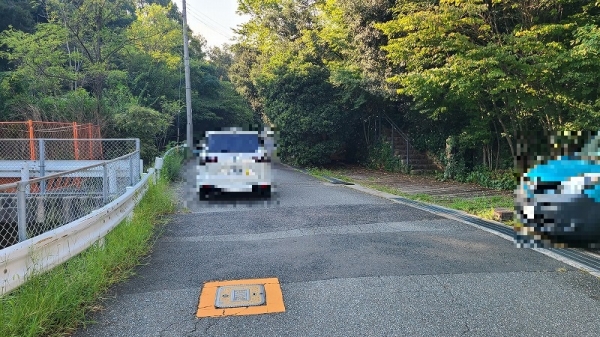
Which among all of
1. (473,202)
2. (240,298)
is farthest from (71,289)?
(473,202)

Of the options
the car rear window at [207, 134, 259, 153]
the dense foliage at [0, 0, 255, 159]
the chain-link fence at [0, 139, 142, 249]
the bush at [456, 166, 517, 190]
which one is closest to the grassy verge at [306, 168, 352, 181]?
the dense foliage at [0, 0, 255, 159]

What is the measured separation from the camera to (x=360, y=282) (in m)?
4.44

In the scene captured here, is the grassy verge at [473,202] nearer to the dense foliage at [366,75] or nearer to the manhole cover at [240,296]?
the dense foliage at [366,75]

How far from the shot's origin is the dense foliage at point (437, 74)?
973 centimetres

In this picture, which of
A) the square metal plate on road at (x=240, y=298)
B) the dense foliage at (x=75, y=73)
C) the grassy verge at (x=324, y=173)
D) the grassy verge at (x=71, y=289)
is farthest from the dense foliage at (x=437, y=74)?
the grassy verge at (x=71, y=289)

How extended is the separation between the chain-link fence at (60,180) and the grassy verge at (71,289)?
44.0 inches

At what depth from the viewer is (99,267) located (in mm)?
4359

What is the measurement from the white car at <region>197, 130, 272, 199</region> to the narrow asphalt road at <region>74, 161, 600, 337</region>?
2.20 meters

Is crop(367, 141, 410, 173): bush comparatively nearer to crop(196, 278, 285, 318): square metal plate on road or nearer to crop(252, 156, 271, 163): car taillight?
crop(252, 156, 271, 163): car taillight

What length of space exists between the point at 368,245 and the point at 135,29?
2606 centimetres

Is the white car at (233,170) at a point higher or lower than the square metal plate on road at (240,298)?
higher

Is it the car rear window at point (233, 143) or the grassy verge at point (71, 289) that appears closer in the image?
the grassy verge at point (71, 289)

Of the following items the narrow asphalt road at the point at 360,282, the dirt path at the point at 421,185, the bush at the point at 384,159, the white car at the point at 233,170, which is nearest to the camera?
the narrow asphalt road at the point at 360,282

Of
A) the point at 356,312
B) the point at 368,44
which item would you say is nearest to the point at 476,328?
the point at 356,312
